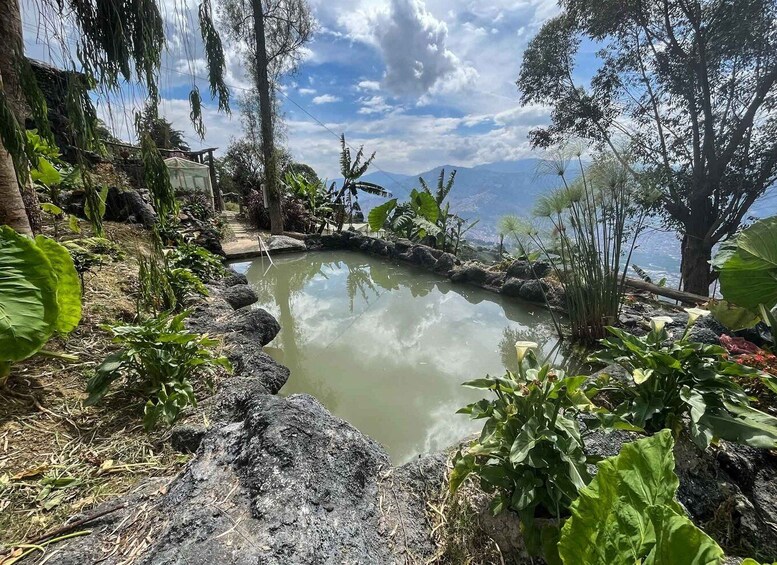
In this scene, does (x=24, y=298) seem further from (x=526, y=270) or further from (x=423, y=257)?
(x=423, y=257)

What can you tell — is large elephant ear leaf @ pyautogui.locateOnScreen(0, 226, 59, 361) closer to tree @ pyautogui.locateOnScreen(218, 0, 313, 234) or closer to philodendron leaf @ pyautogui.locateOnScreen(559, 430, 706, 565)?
philodendron leaf @ pyautogui.locateOnScreen(559, 430, 706, 565)

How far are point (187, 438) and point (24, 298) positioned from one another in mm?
886

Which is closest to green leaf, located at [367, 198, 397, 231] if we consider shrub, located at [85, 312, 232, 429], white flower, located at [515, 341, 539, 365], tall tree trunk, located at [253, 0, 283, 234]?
tall tree trunk, located at [253, 0, 283, 234]

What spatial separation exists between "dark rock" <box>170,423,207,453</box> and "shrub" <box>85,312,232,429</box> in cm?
10

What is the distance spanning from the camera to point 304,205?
11391mm

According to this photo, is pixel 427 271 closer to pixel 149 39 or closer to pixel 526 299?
pixel 526 299

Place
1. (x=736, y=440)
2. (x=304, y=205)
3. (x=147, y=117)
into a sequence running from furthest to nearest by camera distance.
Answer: (x=304, y=205) < (x=147, y=117) < (x=736, y=440)

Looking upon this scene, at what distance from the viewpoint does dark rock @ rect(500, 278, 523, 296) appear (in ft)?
17.4

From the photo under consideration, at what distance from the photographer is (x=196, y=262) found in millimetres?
4816

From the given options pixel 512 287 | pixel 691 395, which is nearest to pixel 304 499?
pixel 691 395

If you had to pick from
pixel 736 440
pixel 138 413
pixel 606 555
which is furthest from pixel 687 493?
pixel 138 413

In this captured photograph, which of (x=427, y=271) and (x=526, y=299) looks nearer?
(x=526, y=299)

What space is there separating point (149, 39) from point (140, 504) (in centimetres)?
191

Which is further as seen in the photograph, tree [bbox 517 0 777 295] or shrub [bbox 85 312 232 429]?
tree [bbox 517 0 777 295]
